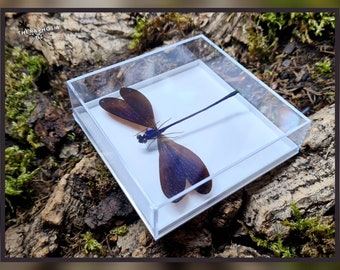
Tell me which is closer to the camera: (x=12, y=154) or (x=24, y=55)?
(x=12, y=154)

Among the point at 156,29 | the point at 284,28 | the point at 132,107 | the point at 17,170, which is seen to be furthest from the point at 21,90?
the point at 284,28

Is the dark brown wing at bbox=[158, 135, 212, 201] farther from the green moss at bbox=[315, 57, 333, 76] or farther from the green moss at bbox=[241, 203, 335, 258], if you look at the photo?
the green moss at bbox=[315, 57, 333, 76]

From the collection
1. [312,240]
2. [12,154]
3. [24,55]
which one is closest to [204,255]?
[312,240]

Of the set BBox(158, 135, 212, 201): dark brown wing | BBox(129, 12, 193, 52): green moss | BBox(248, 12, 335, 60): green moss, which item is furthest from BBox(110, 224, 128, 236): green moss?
BBox(248, 12, 335, 60): green moss

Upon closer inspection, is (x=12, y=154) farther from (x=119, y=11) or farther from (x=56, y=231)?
(x=119, y=11)

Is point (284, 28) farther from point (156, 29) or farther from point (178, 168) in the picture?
point (178, 168)

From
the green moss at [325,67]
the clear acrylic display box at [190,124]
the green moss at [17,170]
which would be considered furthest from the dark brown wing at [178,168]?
the green moss at [325,67]

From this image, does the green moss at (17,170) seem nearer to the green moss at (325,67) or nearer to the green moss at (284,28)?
the green moss at (284,28)
